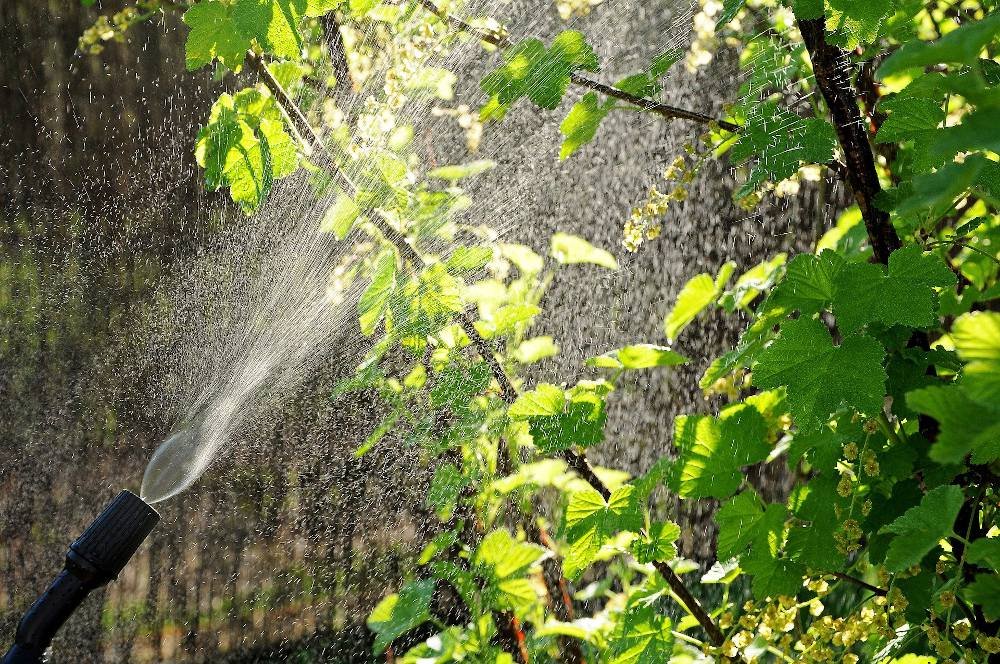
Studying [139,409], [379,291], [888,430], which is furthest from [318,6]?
[139,409]

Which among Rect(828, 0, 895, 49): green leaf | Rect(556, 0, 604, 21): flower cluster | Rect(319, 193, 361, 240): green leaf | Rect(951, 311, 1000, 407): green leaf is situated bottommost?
Rect(319, 193, 361, 240): green leaf

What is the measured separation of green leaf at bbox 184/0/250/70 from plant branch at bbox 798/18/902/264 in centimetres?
47

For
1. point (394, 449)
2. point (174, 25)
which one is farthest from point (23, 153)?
point (394, 449)

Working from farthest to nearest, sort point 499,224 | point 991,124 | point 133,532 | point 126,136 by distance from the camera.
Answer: point 126,136 → point 499,224 → point 133,532 → point 991,124

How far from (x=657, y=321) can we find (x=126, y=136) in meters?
2.29

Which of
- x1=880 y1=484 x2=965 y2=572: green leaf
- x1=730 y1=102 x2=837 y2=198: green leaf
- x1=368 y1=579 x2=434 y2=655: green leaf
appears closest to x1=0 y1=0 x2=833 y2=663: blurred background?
x1=368 y1=579 x2=434 y2=655: green leaf

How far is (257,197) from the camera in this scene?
107 cm

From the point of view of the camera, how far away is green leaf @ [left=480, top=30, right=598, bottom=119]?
32.2 inches

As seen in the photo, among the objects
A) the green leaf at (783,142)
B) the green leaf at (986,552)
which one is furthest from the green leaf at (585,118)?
the green leaf at (986,552)

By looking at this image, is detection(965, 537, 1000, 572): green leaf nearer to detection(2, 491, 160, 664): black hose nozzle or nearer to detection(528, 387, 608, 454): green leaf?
detection(528, 387, 608, 454): green leaf

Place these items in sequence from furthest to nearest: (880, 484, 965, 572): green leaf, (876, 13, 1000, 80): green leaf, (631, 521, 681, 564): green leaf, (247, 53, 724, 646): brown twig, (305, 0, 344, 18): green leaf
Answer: (247, 53, 724, 646): brown twig → (631, 521, 681, 564): green leaf → (305, 0, 344, 18): green leaf → (880, 484, 965, 572): green leaf → (876, 13, 1000, 80): green leaf

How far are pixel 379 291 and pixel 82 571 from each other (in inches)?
17.0

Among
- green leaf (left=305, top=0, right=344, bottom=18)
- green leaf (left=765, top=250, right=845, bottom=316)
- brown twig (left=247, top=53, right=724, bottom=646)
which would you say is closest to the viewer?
green leaf (left=765, top=250, right=845, bottom=316)

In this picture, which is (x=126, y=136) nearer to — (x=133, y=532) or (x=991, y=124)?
(x=133, y=532)
